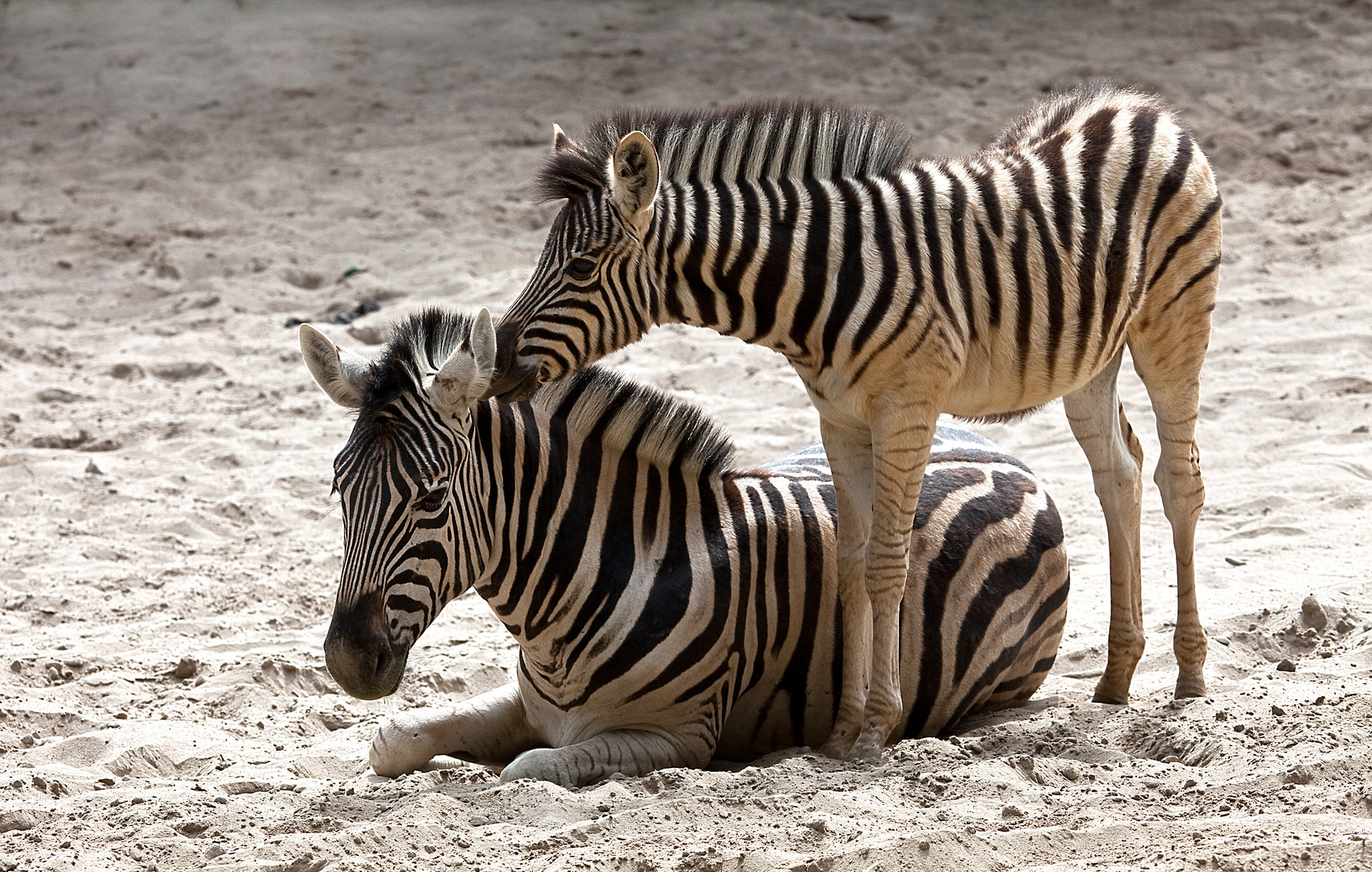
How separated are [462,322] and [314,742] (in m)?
1.63

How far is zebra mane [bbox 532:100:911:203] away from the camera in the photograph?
4324 millimetres

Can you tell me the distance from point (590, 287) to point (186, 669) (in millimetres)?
2451

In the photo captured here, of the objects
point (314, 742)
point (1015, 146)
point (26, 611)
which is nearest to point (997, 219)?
point (1015, 146)

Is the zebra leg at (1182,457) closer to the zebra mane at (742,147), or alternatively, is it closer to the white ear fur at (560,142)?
the zebra mane at (742,147)

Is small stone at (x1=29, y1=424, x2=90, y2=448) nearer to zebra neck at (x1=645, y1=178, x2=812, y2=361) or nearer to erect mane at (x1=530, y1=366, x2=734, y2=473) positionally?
erect mane at (x1=530, y1=366, x2=734, y2=473)

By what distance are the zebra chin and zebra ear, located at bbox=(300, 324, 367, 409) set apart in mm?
624

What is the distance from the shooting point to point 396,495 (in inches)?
156

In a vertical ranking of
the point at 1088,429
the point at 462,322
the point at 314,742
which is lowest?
the point at 314,742

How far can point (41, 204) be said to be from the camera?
11.1m

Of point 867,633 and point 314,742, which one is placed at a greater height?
point 867,633

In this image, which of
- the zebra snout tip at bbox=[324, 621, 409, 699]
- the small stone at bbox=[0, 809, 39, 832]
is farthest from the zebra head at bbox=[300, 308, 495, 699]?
the small stone at bbox=[0, 809, 39, 832]

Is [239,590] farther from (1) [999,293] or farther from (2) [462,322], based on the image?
(1) [999,293]

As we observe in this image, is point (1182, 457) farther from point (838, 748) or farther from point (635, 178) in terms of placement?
point (635, 178)

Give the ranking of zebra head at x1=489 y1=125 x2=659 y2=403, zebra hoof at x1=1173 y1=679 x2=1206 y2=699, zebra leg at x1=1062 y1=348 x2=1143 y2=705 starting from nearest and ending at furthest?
1. zebra head at x1=489 y1=125 x2=659 y2=403
2. zebra hoof at x1=1173 y1=679 x2=1206 y2=699
3. zebra leg at x1=1062 y1=348 x2=1143 y2=705
